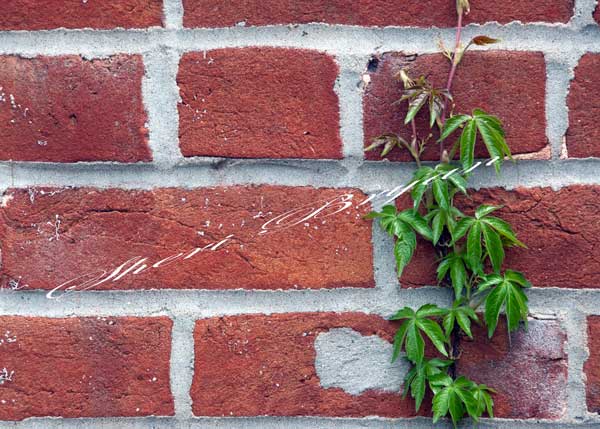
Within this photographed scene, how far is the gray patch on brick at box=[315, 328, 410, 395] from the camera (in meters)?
0.53

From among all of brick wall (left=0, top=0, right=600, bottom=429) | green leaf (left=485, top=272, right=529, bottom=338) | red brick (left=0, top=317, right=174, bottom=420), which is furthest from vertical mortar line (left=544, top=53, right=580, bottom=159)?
red brick (left=0, top=317, right=174, bottom=420)

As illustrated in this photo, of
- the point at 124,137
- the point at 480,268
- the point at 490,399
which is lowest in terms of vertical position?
the point at 490,399

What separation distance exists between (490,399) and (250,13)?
0.36 m

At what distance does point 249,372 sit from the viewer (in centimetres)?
53

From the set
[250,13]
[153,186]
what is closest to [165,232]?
[153,186]

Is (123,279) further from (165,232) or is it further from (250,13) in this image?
(250,13)

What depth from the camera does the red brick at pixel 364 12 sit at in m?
0.50

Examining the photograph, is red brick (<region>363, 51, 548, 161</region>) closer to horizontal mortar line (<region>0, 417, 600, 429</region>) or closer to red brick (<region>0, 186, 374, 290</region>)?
red brick (<region>0, 186, 374, 290</region>)

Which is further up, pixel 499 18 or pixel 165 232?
pixel 499 18

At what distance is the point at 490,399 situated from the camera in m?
0.52

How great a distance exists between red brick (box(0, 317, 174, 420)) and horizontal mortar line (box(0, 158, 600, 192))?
11 cm

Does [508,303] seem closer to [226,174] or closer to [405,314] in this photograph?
[405,314]

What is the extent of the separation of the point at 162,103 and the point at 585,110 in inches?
12.9

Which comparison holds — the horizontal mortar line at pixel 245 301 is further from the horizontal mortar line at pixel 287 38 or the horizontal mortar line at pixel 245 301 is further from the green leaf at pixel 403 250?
the horizontal mortar line at pixel 287 38
